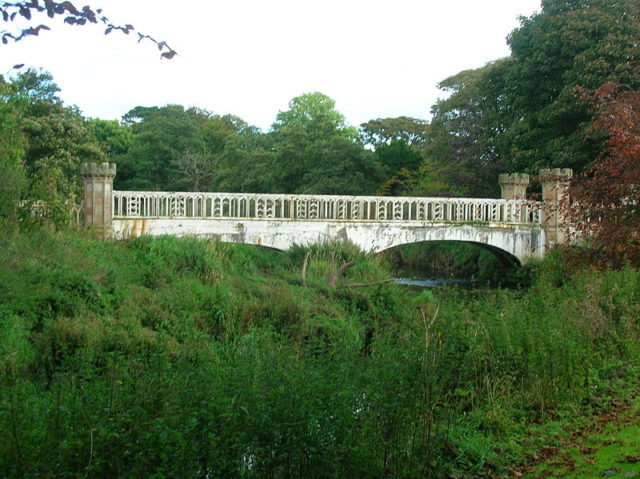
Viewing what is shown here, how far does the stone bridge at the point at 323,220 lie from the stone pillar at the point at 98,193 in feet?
0.08

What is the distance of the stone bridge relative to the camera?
1738 centimetres

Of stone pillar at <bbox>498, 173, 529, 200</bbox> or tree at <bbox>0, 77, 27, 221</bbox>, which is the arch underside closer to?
stone pillar at <bbox>498, 173, 529, 200</bbox>

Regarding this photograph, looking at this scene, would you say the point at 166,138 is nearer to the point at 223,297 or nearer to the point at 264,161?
the point at 264,161

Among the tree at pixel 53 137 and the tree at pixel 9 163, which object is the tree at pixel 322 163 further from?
the tree at pixel 9 163

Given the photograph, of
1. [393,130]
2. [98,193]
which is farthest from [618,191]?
[393,130]

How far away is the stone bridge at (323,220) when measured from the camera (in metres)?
17.4

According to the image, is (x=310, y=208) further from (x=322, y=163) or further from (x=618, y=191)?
(x=322, y=163)

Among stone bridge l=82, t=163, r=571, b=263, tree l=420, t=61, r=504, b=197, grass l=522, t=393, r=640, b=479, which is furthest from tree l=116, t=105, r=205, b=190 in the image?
grass l=522, t=393, r=640, b=479

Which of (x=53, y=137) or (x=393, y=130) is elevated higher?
(x=393, y=130)

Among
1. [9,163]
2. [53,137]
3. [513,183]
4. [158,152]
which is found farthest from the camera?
[158,152]

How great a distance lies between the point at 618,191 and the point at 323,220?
33.3ft

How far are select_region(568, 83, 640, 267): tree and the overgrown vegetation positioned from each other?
0.56m

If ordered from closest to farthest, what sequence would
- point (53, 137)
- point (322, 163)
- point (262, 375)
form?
point (262, 375), point (53, 137), point (322, 163)

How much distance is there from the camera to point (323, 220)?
1903 cm
